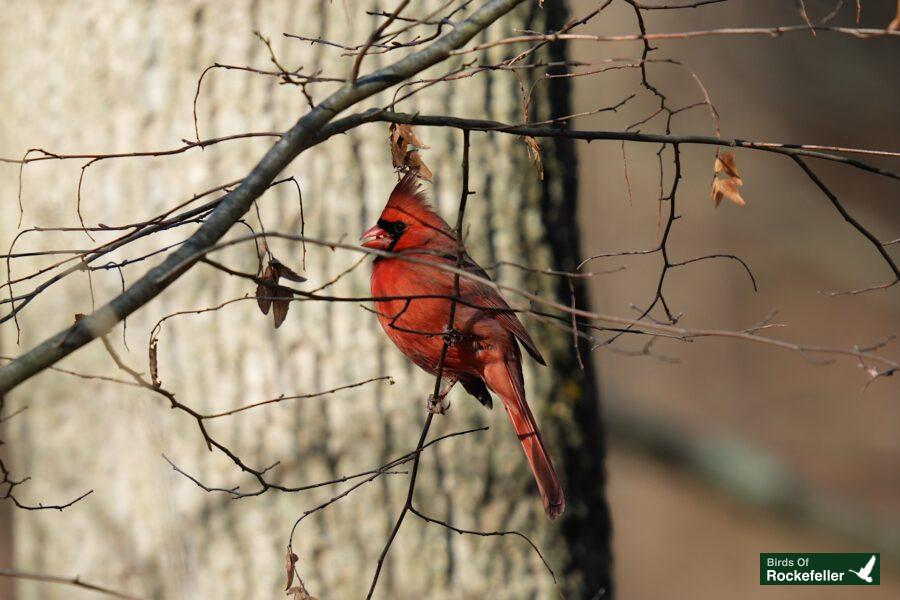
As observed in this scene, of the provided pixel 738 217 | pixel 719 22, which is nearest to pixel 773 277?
pixel 738 217

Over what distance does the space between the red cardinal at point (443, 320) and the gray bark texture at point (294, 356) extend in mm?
834

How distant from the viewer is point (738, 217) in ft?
32.1

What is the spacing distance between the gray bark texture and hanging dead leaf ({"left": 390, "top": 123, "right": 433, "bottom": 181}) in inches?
53.7

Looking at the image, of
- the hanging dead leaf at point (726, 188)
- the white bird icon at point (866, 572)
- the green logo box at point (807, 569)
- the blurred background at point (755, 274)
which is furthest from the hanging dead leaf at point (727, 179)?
the blurred background at point (755, 274)

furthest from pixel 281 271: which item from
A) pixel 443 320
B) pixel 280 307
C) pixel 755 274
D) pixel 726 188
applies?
pixel 755 274

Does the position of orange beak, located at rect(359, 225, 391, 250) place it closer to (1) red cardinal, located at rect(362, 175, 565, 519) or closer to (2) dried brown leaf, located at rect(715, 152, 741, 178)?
(1) red cardinal, located at rect(362, 175, 565, 519)

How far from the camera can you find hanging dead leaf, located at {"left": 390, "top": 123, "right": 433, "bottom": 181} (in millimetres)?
2084

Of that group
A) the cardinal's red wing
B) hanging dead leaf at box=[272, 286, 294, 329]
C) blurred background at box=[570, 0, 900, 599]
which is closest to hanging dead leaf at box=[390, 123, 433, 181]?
hanging dead leaf at box=[272, 286, 294, 329]

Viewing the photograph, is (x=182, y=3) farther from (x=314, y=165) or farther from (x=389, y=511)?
(x=389, y=511)

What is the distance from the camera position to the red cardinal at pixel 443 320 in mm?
2457

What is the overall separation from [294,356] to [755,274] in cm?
707

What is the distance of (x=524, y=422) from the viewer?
106 inches

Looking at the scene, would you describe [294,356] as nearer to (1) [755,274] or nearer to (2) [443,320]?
(2) [443,320]

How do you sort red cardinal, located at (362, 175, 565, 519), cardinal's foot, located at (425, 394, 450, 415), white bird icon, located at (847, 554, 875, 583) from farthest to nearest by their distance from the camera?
1. white bird icon, located at (847, 554, 875, 583)
2. red cardinal, located at (362, 175, 565, 519)
3. cardinal's foot, located at (425, 394, 450, 415)
